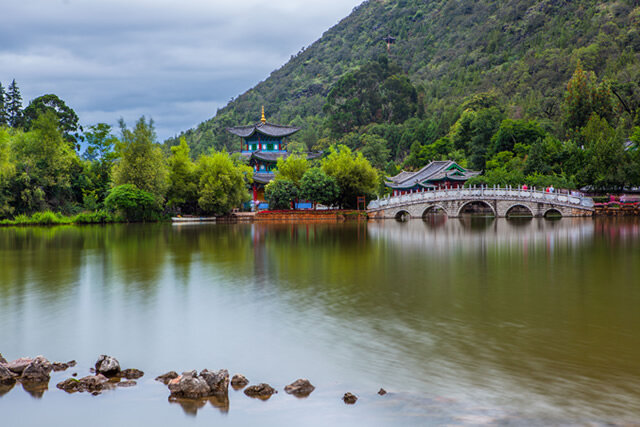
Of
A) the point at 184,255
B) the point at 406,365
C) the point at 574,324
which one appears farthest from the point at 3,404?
the point at 184,255

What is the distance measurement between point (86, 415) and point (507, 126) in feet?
143

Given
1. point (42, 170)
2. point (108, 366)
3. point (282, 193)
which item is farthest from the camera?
point (282, 193)

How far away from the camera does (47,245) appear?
808 inches

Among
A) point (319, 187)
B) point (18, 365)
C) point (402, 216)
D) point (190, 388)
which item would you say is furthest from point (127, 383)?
point (402, 216)

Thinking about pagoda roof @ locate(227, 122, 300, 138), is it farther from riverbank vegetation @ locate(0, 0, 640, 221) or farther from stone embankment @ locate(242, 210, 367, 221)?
stone embankment @ locate(242, 210, 367, 221)

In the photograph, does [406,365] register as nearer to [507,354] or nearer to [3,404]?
[507,354]

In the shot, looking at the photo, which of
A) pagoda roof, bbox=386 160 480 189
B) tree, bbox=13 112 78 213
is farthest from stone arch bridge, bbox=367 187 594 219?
tree, bbox=13 112 78 213

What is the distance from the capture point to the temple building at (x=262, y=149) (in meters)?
45.5

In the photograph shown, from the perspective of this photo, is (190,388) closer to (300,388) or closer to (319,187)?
(300,388)

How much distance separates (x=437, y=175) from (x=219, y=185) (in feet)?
47.2

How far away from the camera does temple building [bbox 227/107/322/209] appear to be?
45.5m

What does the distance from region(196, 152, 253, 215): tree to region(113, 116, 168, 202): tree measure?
95.4 inches

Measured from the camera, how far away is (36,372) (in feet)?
20.1

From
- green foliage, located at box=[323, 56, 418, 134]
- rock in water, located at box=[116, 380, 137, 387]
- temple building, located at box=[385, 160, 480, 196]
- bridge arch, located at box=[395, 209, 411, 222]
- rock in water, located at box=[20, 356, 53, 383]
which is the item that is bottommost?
rock in water, located at box=[116, 380, 137, 387]
